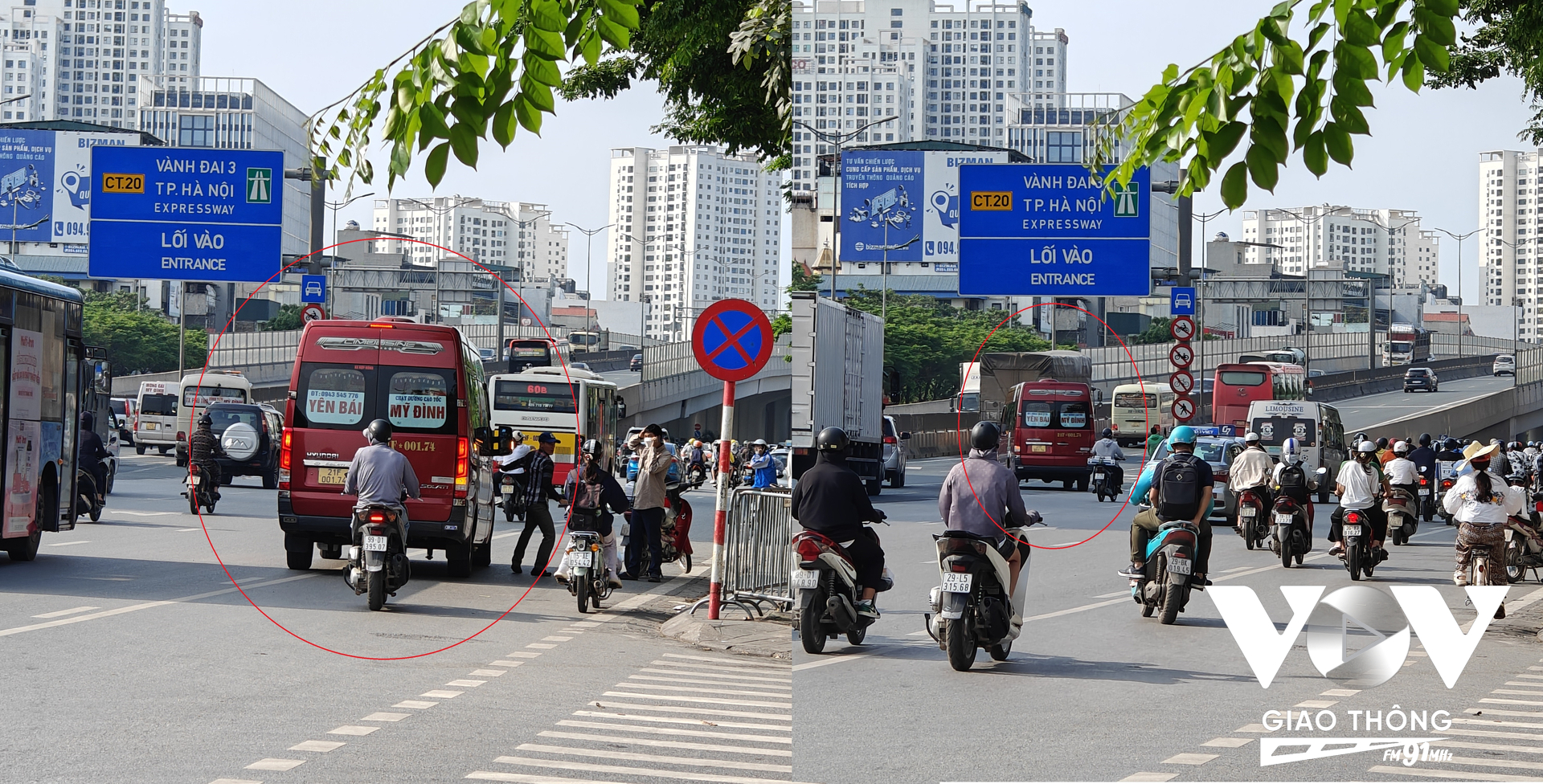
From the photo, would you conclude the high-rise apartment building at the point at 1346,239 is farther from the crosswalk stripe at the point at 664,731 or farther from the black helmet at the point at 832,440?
the crosswalk stripe at the point at 664,731

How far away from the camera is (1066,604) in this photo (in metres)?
6.95

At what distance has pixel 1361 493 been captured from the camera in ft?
20.2

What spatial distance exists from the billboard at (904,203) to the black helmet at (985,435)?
0.69 m

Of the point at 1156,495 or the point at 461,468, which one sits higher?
the point at 1156,495

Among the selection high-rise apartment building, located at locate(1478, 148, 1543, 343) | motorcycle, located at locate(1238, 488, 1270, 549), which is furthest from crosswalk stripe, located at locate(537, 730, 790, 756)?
high-rise apartment building, located at locate(1478, 148, 1543, 343)

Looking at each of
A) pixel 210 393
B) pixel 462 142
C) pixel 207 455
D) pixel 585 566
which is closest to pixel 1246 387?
pixel 462 142

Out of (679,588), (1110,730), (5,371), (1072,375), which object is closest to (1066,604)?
(1110,730)

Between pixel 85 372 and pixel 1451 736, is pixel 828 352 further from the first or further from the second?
pixel 85 372

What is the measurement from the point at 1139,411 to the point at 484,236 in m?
45.6

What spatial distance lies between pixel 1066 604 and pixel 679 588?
10.2 meters

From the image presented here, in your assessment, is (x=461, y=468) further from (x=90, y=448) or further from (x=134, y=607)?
(x=90, y=448)

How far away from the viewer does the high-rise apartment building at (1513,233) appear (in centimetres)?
499

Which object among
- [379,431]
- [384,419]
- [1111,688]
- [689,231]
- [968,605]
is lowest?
[1111,688]

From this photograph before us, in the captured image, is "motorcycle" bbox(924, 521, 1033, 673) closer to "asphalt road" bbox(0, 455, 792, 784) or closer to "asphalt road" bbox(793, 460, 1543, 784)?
"asphalt road" bbox(793, 460, 1543, 784)
